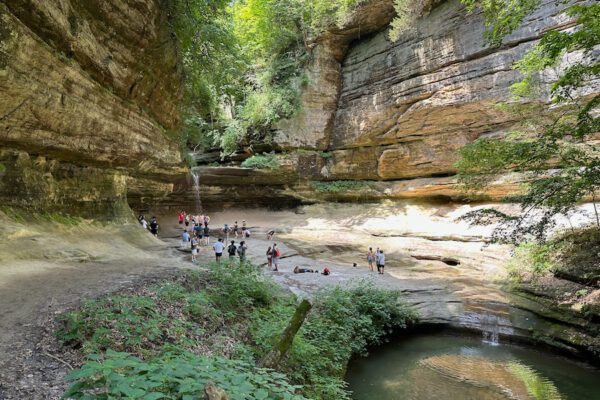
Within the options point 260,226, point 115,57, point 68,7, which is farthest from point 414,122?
point 68,7

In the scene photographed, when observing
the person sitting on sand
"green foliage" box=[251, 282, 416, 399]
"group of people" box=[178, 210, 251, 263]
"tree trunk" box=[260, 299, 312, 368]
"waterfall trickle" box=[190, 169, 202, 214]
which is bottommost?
"green foliage" box=[251, 282, 416, 399]

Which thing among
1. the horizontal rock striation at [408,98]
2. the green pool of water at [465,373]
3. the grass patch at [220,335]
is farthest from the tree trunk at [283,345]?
the horizontal rock striation at [408,98]

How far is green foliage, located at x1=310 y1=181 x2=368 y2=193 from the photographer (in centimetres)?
2366

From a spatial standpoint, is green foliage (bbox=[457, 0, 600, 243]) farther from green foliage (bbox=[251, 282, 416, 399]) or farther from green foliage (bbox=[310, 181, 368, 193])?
green foliage (bbox=[310, 181, 368, 193])

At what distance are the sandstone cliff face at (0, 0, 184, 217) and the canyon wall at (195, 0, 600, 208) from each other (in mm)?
11225

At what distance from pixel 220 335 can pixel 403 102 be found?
712 inches

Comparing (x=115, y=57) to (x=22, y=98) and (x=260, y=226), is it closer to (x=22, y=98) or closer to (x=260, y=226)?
(x=22, y=98)

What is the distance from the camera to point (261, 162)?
23172mm

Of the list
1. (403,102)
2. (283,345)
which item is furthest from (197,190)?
(283,345)

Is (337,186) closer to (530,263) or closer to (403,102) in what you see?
(403,102)

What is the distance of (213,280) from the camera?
8.56 metres

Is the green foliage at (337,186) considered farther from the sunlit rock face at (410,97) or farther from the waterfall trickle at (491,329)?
the waterfall trickle at (491,329)

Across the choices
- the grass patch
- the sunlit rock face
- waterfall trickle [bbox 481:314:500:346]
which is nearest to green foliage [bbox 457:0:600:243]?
waterfall trickle [bbox 481:314:500:346]

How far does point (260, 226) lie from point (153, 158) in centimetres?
1024
